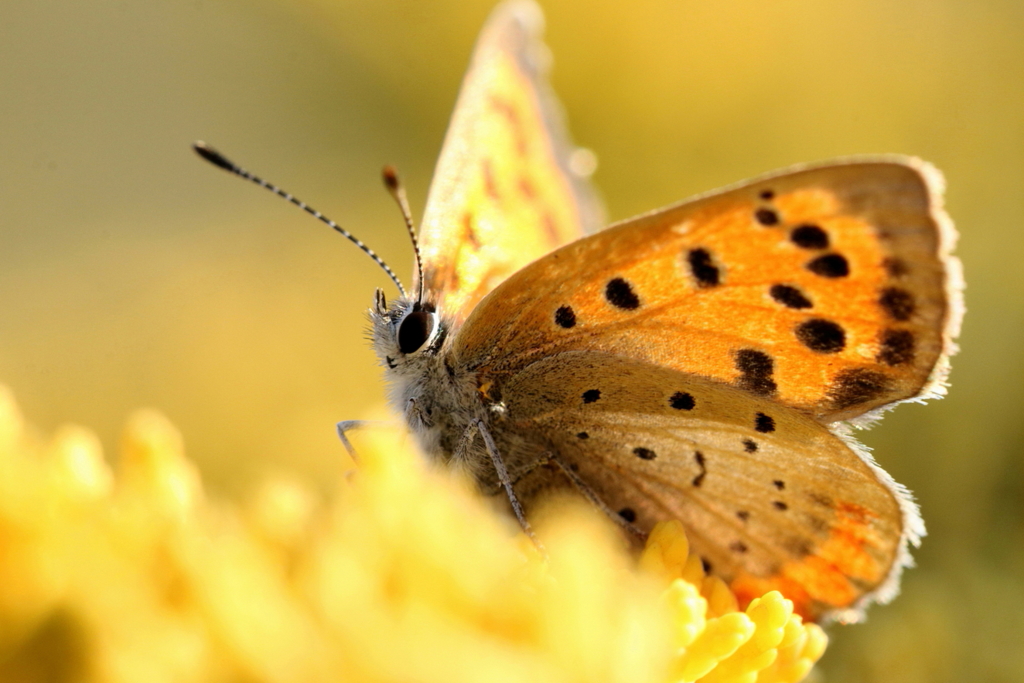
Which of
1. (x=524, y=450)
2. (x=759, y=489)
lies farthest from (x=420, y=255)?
(x=759, y=489)

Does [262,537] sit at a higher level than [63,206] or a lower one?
lower

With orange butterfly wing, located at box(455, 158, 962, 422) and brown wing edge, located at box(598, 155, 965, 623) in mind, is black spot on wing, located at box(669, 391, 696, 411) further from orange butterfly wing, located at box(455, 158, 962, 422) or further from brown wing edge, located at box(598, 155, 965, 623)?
brown wing edge, located at box(598, 155, 965, 623)

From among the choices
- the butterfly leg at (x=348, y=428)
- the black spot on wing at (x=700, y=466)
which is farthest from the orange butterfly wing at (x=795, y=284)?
the butterfly leg at (x=348, y=428)

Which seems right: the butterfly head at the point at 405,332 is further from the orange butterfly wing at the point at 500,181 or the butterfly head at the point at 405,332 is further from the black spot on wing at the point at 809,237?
the black spot on wing at the point at 809,237

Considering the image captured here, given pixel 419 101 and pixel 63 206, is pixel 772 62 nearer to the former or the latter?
pixel 419 101

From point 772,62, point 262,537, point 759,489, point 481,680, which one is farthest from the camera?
point 772,62
